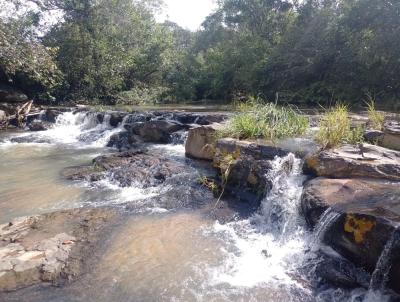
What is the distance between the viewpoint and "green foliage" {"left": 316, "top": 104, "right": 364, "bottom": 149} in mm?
5406

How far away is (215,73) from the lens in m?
21.1

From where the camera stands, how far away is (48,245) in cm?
402

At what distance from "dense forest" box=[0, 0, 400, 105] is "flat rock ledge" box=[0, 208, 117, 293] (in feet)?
25.9

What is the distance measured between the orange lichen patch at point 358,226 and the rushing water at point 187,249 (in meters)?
0.25

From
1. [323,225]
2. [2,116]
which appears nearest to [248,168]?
[323,225]

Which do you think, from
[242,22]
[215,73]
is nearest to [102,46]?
[215,73]

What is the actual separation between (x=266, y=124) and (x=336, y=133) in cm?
141

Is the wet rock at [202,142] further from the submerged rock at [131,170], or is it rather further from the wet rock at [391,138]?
the wet rock at [391,138]

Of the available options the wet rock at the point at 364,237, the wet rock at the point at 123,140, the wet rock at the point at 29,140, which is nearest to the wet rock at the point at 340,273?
the wet rock at the point at 364,237

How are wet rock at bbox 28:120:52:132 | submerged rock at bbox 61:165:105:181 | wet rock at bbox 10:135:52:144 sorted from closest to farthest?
submerged rock at bbox 61:165:105:181
wet rock at bbox 10:135:52:144
wet rock at bbox 28:120:52:132

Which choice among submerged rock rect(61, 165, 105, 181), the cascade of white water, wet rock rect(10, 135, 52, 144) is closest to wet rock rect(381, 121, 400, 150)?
the cascade of white water

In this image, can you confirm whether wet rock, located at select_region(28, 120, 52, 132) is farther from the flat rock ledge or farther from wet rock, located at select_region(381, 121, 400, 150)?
wet rock, located at select_region(381, 121, 400, 150)

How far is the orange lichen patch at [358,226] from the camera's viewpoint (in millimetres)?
3168

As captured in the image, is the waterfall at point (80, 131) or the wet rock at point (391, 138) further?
the waterfall at point (80, 131)
